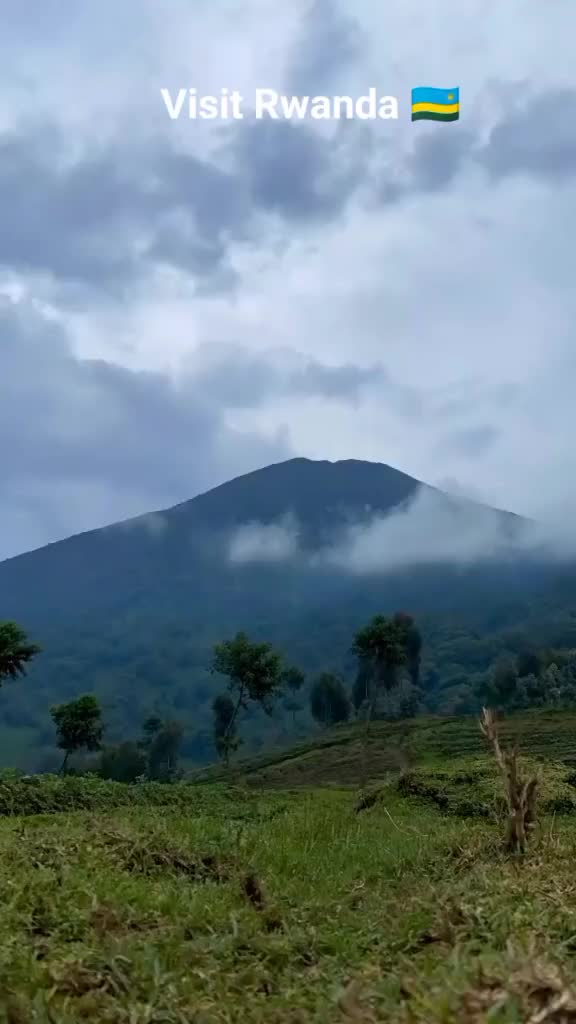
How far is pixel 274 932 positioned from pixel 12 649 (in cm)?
3427

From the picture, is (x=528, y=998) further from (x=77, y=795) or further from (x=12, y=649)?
(x=12, y=649)

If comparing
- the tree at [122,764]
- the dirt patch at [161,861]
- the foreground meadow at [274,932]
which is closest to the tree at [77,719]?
the tree at [122,764]

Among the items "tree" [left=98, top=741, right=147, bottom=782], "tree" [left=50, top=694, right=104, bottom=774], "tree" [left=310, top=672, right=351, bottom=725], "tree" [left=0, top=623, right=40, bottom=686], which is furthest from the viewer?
"tree" [left=310, top=672, right=351, bottom=725]

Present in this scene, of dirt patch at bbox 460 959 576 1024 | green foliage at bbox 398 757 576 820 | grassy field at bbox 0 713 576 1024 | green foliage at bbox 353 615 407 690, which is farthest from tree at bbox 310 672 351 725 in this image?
dirt patch at bbox 460 959 576 1024

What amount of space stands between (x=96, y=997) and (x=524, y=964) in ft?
8.01

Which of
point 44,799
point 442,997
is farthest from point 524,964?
point 44,799

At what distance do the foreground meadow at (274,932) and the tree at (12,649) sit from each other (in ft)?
94.4

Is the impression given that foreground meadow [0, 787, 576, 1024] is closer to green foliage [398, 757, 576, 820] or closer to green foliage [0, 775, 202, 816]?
green foliage [398, 757, 576, 820]

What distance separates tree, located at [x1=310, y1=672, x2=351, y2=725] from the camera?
118250 millimetres

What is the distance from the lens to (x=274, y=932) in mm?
7328

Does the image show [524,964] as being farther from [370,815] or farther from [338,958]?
[370,815]

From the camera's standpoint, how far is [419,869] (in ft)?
35.9

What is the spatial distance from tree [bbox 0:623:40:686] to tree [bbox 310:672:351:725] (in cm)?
8007

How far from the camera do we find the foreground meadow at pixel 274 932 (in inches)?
191
